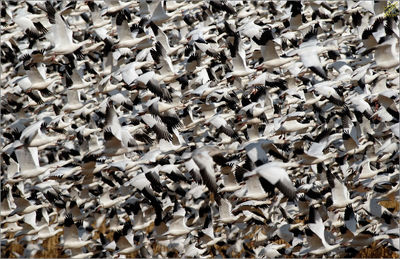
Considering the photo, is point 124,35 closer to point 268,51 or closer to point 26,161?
point 268,51

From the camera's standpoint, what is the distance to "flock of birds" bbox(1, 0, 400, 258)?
8.45 metres

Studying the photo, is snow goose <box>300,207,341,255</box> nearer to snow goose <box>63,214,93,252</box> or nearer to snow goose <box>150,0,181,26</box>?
snow goose <box>63,214,93,252</box>

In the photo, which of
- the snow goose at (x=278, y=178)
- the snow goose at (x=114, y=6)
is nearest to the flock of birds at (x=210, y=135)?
the snow goose at (x=114, y=6)

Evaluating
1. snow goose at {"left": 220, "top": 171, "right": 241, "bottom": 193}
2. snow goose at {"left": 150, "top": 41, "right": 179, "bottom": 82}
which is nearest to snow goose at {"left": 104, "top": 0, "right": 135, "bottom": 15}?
snow goose at {"left": 150, "top": 41, "right": 179, "bottom": 82}

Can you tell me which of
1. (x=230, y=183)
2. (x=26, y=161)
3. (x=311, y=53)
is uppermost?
(x=311, y=53)

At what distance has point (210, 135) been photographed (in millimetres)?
9945

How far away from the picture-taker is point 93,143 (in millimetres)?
9969

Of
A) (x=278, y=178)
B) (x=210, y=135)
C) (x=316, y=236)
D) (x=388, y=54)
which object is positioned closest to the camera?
(x=278, y=178)

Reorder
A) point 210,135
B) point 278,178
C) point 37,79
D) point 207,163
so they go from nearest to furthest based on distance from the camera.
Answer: point 278,178 → point 207,163 → point 37,79 → point 210,135

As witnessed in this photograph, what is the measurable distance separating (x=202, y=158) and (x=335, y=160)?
2.37 m

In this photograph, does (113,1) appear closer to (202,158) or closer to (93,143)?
(93,143)

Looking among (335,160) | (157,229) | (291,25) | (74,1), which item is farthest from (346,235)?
(74,1)

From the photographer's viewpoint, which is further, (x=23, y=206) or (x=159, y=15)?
(x=159, y=15)

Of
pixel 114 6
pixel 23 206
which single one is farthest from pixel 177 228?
pixel 114 6
